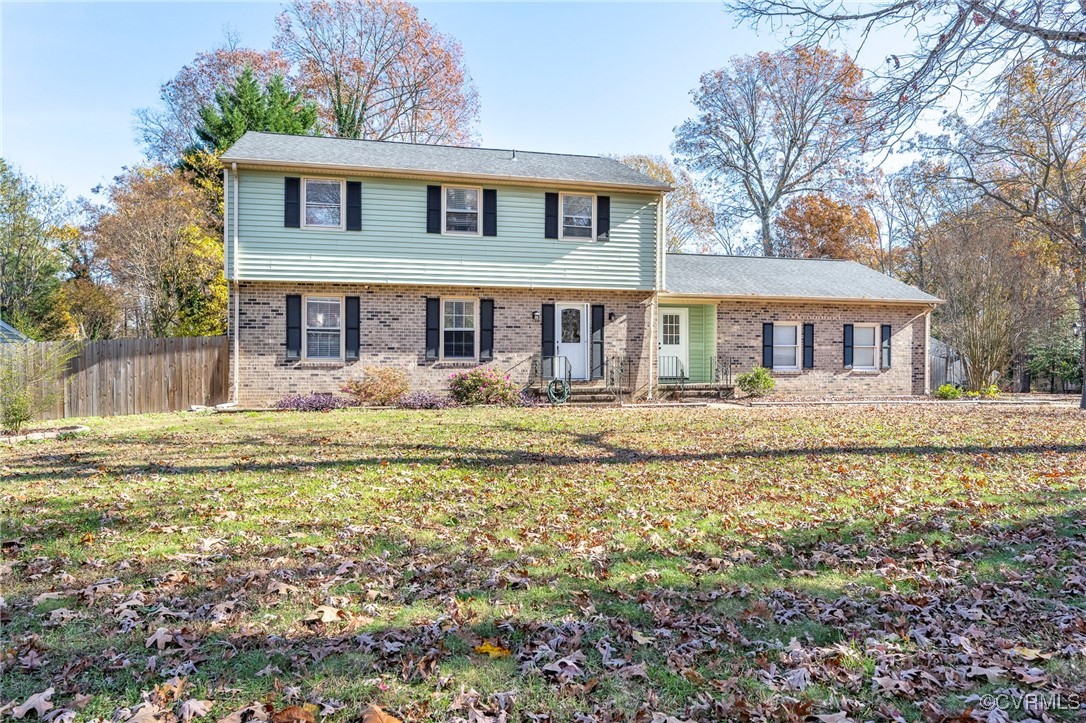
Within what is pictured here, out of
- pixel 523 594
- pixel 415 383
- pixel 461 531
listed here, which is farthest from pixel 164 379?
pixel 523 594

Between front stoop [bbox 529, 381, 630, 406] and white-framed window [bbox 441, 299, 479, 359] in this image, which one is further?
front stoop [bbox 529, 381, 630, 406]

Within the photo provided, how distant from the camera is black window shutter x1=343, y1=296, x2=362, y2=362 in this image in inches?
593

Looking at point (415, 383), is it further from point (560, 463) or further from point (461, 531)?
point (461, 531)

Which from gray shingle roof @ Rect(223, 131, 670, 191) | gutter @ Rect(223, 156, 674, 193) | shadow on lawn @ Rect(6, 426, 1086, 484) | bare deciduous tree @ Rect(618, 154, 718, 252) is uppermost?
bare deciduous tree @ Rect(618, 154, 718, 252)

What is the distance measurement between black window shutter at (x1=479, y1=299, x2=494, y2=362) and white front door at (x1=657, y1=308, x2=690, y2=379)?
17.6 ft

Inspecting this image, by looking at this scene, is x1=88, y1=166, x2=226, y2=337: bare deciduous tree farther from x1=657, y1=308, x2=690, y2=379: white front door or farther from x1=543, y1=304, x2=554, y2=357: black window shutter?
x1=657, y1=308, x2=690, y2=379: white front door

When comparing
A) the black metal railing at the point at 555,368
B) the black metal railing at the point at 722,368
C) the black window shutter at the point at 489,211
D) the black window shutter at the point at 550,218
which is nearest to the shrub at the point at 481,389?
the black metal railing at the point at 555,368

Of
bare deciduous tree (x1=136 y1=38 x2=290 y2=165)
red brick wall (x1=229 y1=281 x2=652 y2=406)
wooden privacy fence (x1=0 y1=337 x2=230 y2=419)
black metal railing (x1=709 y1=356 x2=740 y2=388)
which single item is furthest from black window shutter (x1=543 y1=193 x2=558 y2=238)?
bare deciduous tree (x1=136 y1=38 x2=290 y2=165)

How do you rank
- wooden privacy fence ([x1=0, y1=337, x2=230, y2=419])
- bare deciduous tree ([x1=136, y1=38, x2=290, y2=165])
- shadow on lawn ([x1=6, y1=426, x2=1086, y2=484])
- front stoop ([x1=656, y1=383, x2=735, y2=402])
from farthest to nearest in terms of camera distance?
1. bare deciduous tree ([x1=136, y1=38, x2=290, y2=165])
2. front stoop ([x1=656, y1=383, x2=735, y2=402])
3. wooden privacy fence ([x1=0, y1=337, x2=230, y2=419])
4. shadow on lawn ([x1=6, y1=426, x2=1086, y2=484])

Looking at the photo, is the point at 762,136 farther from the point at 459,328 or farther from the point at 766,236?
the point at 459,328

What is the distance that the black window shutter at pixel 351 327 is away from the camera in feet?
49.4

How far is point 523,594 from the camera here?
379cm

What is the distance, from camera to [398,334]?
15.4 m

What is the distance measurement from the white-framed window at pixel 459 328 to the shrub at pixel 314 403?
2.66 meters
